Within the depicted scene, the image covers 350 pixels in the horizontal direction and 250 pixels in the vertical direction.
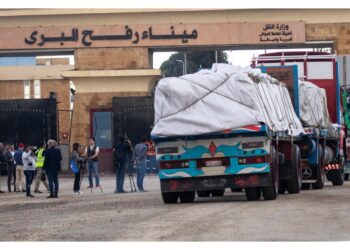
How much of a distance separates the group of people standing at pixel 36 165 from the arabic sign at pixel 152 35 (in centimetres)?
1798

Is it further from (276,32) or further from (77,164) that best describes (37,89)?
(77,164)

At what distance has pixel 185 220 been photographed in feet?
58.2

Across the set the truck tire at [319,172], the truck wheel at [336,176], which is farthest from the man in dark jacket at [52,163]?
the truck wheel at [336,176]

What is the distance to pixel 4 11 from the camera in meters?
54.4

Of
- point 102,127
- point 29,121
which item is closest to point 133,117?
point 102,127

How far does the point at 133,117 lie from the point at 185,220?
3208cm

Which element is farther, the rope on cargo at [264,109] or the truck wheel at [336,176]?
the truck wheel at [336,176]

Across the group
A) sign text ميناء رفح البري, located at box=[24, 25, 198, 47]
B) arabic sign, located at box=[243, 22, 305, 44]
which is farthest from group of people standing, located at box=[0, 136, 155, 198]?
arabic sign, located at box=[243, 22, 305, 44]

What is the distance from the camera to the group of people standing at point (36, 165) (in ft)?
96.5

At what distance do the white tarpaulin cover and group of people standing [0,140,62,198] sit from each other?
7.19m

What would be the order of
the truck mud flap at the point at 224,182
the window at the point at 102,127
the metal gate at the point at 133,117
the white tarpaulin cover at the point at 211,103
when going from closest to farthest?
1. the white tarpaulin cover at the point at 211,103
2. the truck mud flap at the point at 224,182
3. the metal gate at the point at 133,117
4. the window at the point at 102,127

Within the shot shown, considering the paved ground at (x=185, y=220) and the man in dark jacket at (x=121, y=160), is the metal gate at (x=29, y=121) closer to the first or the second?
the man in dark jacket at (x=121, y=160)

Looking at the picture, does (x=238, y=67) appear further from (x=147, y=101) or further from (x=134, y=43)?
(x=134, y=43)

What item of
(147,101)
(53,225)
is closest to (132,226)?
(53,225)
